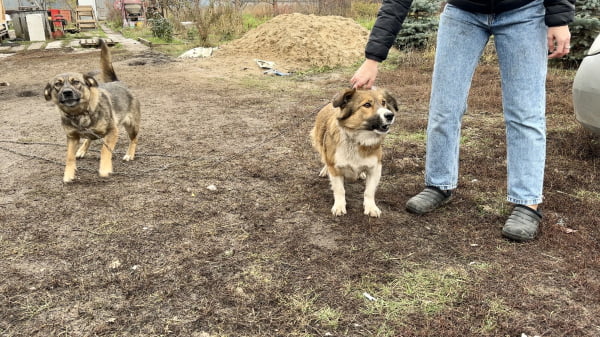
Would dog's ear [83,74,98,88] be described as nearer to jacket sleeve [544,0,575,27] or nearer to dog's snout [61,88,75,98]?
dog's snout [61,88,75,98]

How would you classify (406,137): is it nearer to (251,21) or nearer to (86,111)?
(86,111)

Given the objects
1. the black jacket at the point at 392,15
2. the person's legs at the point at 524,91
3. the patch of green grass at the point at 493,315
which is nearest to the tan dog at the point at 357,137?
the black jacket at the point at 392,15

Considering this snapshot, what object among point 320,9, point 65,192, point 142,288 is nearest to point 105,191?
point 65,192

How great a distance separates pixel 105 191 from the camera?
13.5 feet

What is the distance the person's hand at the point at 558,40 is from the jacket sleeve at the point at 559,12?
0.04 m

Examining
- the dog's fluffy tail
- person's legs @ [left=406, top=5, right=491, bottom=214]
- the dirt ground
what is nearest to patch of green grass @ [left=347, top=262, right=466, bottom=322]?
the dirt ground

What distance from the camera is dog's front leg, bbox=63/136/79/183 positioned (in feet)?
14.3

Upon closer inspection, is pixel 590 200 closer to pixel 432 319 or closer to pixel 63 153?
pixel 432 319

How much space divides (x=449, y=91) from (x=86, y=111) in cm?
346

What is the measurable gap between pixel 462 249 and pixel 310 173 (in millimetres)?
1946

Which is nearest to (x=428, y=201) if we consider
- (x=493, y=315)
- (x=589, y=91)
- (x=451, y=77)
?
(x=451, y=77)

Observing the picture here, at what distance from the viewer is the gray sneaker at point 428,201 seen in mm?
3510

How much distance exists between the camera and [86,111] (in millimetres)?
4387

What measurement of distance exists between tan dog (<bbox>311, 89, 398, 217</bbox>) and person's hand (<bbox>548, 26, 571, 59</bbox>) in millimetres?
1152
